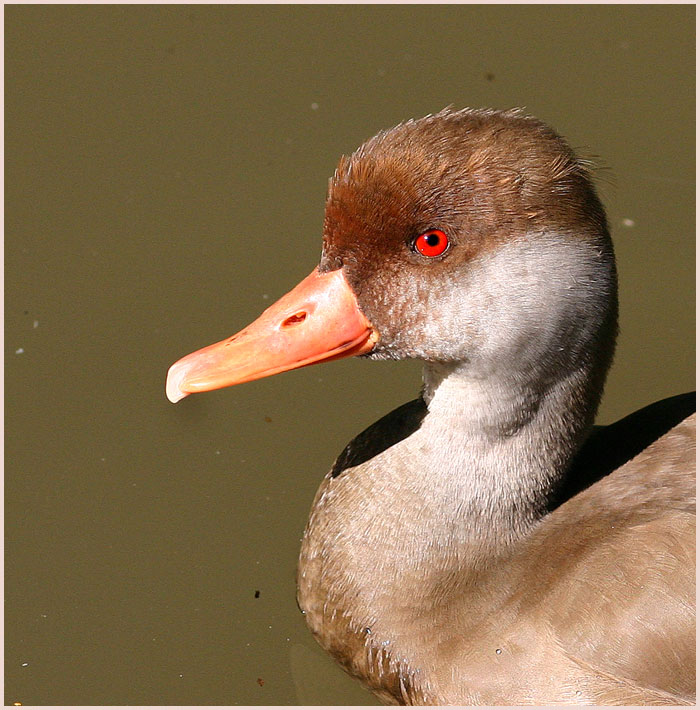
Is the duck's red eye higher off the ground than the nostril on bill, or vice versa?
the duck's red eye

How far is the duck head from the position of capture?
2689 millimetres

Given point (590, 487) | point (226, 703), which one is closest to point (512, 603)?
point (590, 487)

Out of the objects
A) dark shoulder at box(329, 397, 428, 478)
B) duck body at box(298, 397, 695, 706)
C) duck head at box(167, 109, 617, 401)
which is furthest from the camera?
dark shoulder at box(329, 397, 428, 478)

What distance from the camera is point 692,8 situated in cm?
611

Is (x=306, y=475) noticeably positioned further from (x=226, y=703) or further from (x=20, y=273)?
(x=20, y=273)

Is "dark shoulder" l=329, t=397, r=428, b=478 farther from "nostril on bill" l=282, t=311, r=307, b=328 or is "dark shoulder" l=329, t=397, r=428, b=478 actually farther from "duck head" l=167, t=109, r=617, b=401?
"nostril on bill" l=282, t=311, r=307, b=328

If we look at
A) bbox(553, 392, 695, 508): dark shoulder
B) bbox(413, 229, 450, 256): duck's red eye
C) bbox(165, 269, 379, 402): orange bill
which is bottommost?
bbox(553, 392, 695, 508): dark shoulder

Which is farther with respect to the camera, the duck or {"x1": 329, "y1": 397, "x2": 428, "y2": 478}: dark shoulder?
{"x1": 329, "y1": 397, "x2": 428, "y2": 478}: dark shoulder

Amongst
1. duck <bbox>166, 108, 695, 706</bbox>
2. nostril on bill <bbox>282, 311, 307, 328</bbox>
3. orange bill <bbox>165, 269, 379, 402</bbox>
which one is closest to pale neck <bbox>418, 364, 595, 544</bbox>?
duck <bbox>166, 108, 695, 706</bbox>

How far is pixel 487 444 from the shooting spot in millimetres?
3004

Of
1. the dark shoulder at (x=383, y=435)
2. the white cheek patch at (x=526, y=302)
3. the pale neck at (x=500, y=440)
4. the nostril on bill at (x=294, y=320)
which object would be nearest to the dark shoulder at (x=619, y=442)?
the pale neck at (x=500, y=440)

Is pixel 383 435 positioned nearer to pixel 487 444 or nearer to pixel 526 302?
pixel 487 444

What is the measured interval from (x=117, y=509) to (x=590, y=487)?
181 centimetres

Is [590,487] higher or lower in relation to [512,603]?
higher
